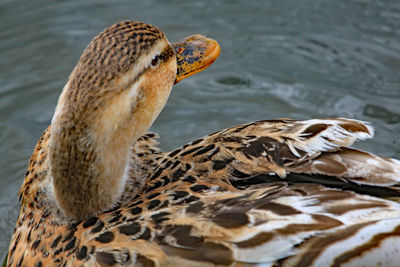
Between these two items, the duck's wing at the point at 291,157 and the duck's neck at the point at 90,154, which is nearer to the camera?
the duck's neck at the point at 90,154

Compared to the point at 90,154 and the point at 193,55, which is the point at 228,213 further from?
the point at 193,55

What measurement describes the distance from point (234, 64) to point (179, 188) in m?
3.03

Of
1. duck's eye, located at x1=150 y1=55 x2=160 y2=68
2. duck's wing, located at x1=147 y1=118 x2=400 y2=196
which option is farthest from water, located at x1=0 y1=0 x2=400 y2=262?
duck's eye, located at x1=150 y1=55 x2=160 y2=68

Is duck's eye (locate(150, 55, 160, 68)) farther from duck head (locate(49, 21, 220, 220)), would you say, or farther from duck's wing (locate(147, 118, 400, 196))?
duck's wing (locate(147, 118, 400, 196))

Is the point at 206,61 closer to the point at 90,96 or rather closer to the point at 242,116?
the point at 90,96

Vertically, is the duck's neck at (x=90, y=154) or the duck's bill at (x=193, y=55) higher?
the duck's bill at (x=193, y=55)

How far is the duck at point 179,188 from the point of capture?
101 inches

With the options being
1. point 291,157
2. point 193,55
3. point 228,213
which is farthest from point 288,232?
point 193,55

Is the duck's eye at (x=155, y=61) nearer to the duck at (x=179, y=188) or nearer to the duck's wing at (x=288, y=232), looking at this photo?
the duck at (x=179, y=188)

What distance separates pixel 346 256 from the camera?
2504 mm

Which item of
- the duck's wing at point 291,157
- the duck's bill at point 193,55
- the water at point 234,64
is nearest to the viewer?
the duck's wing at point 291,157

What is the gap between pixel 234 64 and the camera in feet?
19.2

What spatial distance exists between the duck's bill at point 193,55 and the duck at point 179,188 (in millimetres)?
129

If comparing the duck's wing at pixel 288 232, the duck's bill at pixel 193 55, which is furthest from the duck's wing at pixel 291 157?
the duck's bill at pixel 193 55
